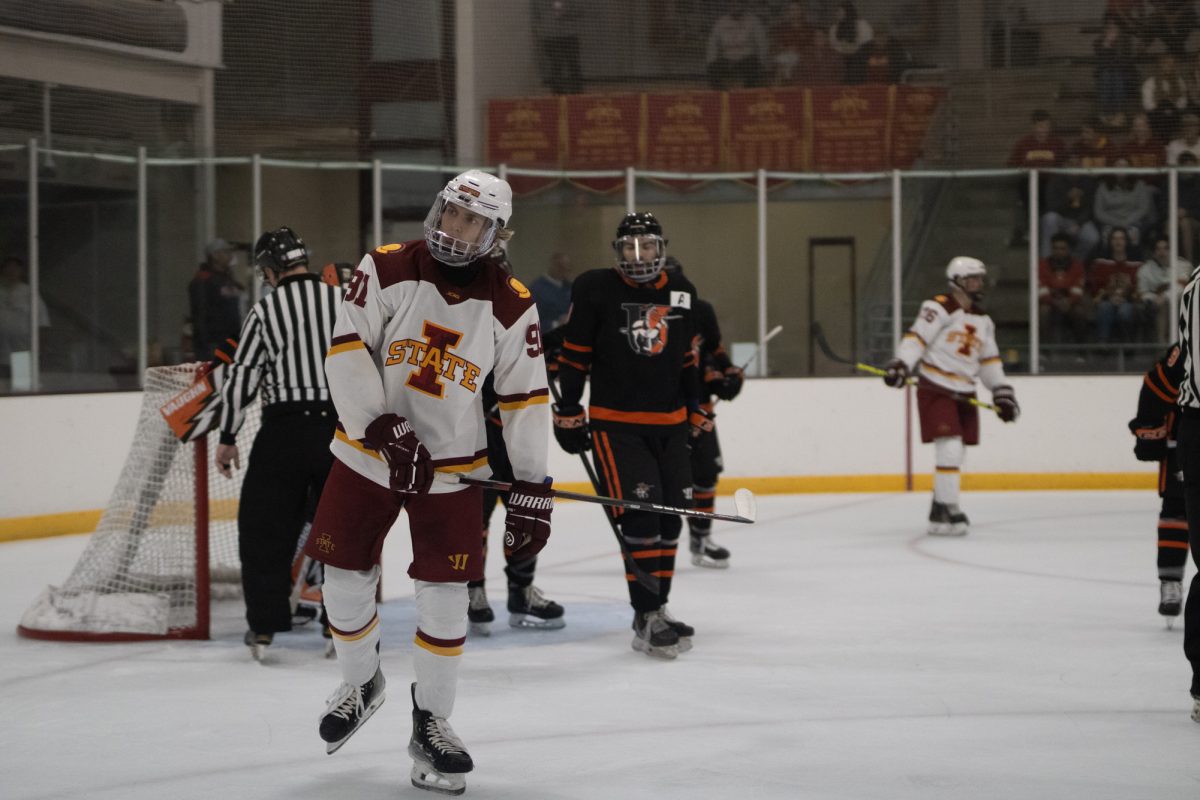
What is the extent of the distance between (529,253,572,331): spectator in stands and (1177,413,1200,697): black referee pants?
221 inches

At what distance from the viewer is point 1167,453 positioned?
448 centimetres

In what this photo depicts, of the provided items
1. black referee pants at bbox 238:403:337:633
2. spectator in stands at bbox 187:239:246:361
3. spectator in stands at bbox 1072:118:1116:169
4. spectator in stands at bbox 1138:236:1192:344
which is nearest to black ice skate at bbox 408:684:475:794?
black referee pants at bbox 238:403:337:633

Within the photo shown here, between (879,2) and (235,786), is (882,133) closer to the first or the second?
(879,2)

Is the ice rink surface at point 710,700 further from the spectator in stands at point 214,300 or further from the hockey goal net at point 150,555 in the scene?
the spectator in stands at point 214,300

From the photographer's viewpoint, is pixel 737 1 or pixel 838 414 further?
pixel 737 1

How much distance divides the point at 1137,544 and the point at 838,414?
2553mm

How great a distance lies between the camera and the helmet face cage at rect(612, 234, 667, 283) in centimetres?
433

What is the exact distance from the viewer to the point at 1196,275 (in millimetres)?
3330

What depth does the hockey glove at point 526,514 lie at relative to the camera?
2998mm

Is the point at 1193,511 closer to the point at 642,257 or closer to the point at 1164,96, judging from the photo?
the point at 642,257

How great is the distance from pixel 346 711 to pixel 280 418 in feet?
4.44

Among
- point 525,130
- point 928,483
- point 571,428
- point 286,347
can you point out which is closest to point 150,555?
point 286,347

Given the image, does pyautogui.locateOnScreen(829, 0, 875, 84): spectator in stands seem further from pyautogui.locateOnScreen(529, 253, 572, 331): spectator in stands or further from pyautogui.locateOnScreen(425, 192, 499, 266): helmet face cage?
pyautogui.locateOnScreen(425, 192, 499, 266): helmet face cage

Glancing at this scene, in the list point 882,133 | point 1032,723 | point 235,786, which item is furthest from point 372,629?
point 882,133
